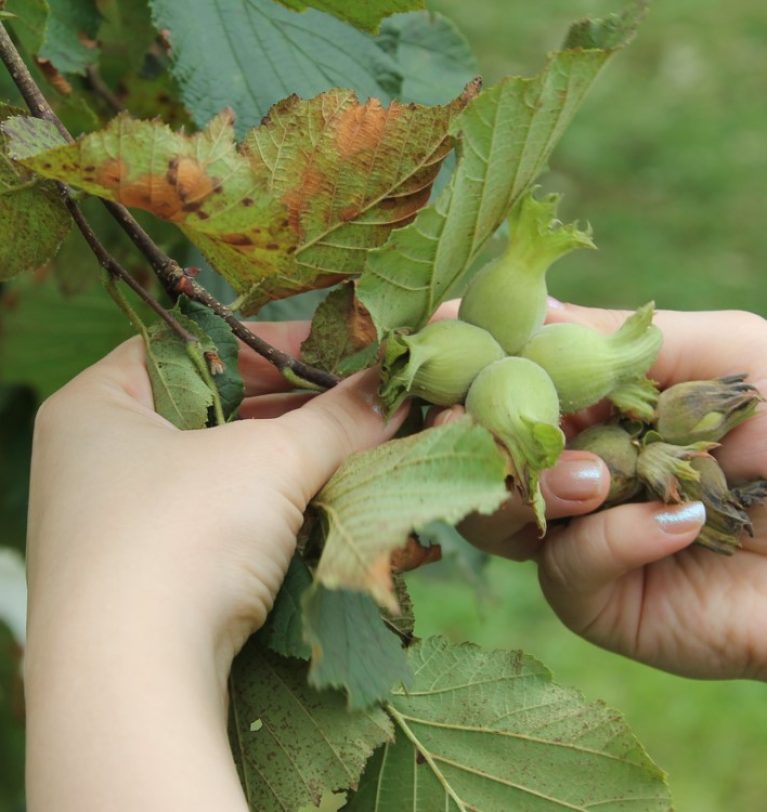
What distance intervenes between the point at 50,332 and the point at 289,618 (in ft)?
3.40

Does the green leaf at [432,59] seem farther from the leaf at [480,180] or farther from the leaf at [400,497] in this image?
the leaf at [400,497]

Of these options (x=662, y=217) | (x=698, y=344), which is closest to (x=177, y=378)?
(x=698, y=344)

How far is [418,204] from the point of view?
3.78 ft

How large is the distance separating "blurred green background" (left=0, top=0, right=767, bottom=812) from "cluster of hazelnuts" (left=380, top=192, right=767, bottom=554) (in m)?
0.80

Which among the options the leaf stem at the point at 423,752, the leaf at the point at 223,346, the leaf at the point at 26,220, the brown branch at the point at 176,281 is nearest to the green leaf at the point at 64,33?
the brown branch at the point at 176,281

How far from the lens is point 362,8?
1244mm

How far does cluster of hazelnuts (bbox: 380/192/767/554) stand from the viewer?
1.08 meters

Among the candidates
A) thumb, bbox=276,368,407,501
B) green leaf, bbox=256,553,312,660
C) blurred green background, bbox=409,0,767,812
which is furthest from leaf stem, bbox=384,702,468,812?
blurred green background, bbox=409,0,767,812

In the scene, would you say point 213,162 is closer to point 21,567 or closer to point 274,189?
point 274,189

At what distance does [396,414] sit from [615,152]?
171 inches

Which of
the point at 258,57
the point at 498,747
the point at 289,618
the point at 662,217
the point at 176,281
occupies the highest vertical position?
the point at 258,57

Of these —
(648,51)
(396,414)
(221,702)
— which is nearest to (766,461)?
(396,414)

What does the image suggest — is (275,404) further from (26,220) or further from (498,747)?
(498,747)

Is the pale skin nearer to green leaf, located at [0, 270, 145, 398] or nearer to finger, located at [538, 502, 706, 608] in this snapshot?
finger, located at [538, 502, 706, 608]
